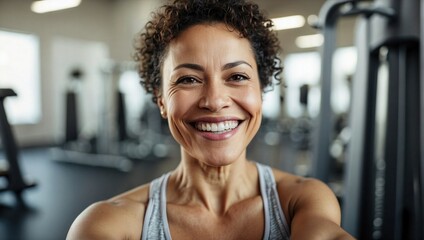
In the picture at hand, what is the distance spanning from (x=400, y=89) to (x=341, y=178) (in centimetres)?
235

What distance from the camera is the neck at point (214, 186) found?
859 mm

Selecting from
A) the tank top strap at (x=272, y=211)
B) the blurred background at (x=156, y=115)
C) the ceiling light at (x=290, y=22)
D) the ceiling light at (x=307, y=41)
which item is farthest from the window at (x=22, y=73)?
the tank top strap at (x=272, y=211)

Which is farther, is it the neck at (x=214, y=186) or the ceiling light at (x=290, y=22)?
the ceiling light at (x=290, y=22)

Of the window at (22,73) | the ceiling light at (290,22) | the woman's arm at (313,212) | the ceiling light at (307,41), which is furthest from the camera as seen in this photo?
the ceiling light at (307,41)

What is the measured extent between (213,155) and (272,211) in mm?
205

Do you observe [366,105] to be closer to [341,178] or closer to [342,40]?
[341,178]

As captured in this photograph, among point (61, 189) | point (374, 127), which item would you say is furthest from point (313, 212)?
point (61, 189)

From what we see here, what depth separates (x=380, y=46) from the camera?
170cm

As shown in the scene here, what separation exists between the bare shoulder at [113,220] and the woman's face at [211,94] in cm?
18

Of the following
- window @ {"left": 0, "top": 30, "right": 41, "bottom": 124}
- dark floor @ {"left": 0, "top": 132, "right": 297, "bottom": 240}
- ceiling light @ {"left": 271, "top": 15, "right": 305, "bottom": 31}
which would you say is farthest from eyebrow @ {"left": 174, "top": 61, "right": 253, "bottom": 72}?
ceiling light @ {"left": 271, "top": 15, "right": 305, "bottom": 31}

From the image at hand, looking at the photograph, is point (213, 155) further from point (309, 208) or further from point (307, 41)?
point (307, 41)

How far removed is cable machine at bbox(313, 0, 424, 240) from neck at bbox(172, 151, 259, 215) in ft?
2.94

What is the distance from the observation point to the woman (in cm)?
74

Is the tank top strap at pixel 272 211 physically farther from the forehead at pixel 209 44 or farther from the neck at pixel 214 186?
the forehead at pixel 209 44
